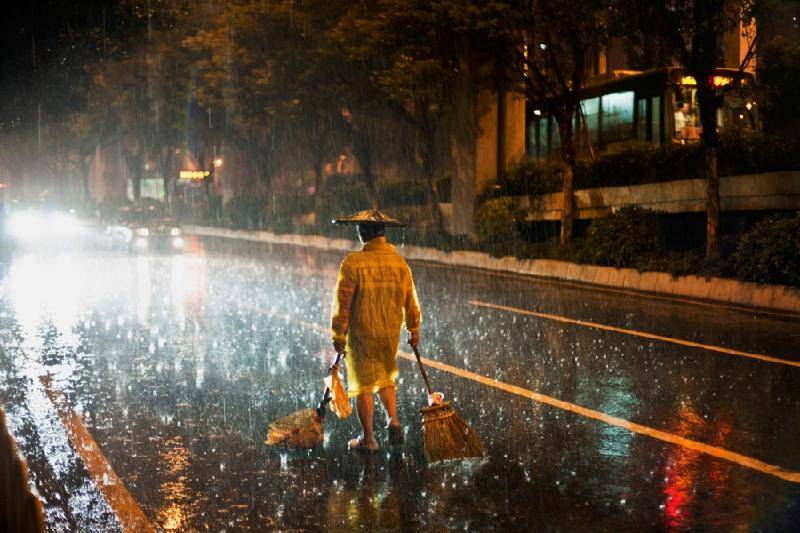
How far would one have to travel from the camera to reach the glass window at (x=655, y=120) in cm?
3193

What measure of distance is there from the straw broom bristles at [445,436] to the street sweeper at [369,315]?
45cm

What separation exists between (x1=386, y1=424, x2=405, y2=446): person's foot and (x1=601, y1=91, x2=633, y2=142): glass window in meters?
28.0

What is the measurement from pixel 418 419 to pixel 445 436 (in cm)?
140

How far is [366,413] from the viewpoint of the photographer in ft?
22.8

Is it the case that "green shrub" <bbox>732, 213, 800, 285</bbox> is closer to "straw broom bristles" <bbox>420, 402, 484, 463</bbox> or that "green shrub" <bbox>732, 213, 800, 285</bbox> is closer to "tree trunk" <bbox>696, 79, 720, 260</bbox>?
"tree trunk" <bbox>696, 79, 720, 260</bbox>

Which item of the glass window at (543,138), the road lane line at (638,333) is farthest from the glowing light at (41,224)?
the road lane line at (638,333)

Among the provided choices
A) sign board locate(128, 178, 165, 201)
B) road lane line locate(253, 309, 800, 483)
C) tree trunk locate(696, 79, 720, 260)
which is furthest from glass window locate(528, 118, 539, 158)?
sign board locate(128, 178, 165, 201)

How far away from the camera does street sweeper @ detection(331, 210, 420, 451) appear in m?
6.89

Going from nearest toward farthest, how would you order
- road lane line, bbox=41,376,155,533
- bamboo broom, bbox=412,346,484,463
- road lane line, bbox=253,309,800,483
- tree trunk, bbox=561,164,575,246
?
road lane line, bbox=41,376,155,533, road lane line, bbox=253,309,800,483, bamboo broom, bbox=412,346,484,463, tree trunk, bbox=561,164,575,246

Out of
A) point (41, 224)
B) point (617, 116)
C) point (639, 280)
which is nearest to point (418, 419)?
point (639, 280)

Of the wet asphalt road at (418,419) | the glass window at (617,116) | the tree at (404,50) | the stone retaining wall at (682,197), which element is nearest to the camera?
the wet asphalt road at (418,419)

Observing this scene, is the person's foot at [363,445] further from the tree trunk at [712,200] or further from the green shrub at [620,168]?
the green shrub at [620,168]

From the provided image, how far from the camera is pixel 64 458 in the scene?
695 cm

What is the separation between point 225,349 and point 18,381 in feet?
8.65
